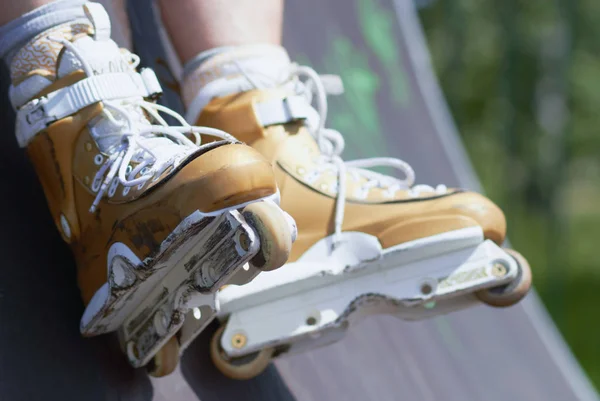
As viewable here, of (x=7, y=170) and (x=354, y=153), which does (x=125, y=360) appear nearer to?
(x=7, y=170)

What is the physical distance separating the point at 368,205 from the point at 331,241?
67 millimetres

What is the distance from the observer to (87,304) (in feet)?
3.64

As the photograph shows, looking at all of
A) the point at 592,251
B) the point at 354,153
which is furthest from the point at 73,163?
the point at 592,251

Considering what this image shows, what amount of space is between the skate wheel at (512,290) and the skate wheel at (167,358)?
0.38 meters

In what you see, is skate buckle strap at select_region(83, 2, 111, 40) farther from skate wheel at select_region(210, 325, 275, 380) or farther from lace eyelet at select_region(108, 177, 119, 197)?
skate wheel at select_region(210, 325, 275, 380)

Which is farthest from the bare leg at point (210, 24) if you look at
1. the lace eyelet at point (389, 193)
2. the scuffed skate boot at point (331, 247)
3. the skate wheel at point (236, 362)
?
the skate wheel at point (236, 362)

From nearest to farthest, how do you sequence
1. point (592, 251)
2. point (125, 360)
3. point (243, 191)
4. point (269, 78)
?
point (243, 191) < point (125, 360) < point (269, 78) < point (592, 251)

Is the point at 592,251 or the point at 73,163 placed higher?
the point at 73,163

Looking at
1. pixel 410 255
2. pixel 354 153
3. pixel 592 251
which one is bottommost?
pixel 592 251

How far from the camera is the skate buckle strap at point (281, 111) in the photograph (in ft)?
4.13

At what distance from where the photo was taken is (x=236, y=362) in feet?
4.04

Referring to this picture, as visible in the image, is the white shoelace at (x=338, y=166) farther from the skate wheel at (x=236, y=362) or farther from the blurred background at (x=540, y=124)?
the blurred background at (x=540, y=124)

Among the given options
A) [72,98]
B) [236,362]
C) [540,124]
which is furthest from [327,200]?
[540,124]

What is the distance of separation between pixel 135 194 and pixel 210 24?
0.37 metres
